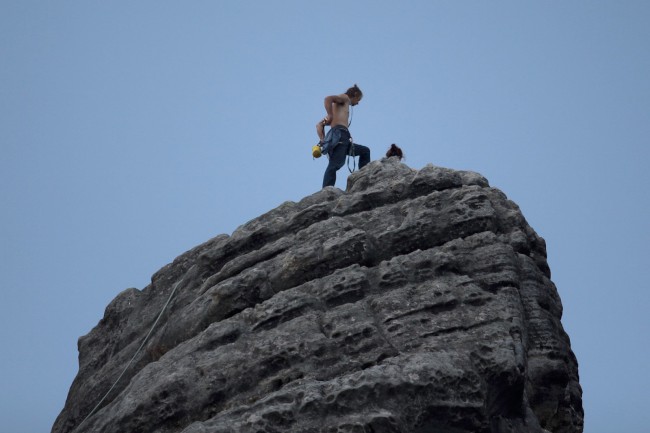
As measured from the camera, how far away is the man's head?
2855cm

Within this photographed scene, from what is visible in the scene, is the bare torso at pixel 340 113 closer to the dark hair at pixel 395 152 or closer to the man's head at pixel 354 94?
the man's head at pixel 354 94

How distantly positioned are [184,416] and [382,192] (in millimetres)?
9616

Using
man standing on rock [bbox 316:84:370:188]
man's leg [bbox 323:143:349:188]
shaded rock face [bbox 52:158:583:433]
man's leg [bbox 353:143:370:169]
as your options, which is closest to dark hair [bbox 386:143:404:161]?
man standing on rock [bbox 316:84:370:188]

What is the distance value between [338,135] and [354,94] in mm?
2571

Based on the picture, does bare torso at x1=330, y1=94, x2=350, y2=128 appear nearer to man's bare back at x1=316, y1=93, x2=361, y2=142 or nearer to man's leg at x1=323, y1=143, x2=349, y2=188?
man's bare back at x1=316, y1=93, x2=361, y2=142

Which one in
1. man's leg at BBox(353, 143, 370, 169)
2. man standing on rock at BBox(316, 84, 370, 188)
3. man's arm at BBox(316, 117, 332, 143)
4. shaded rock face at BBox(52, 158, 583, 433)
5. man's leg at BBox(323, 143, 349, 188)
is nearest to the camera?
shaded rock face at BBox(52, 158, 583, 433)

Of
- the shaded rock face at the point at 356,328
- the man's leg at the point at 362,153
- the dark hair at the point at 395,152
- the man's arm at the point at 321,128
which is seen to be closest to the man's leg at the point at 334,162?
the man's leg at the point at 362,153

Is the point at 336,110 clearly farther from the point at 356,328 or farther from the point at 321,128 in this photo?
the point at 356,328

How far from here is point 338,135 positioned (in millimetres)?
27203

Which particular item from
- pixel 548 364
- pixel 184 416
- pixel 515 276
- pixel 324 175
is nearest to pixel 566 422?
pixel 548 364

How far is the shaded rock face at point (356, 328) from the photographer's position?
47.5 ft

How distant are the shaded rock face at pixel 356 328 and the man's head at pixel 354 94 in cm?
623

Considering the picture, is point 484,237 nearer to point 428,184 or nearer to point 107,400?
point 428,184

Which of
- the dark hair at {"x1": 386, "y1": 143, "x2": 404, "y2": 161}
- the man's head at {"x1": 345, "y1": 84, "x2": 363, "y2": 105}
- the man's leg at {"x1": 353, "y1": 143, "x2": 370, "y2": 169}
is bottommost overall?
the dark hair at {"x1": 386, "y1": 143, "x2": 404, "y2": 161}
